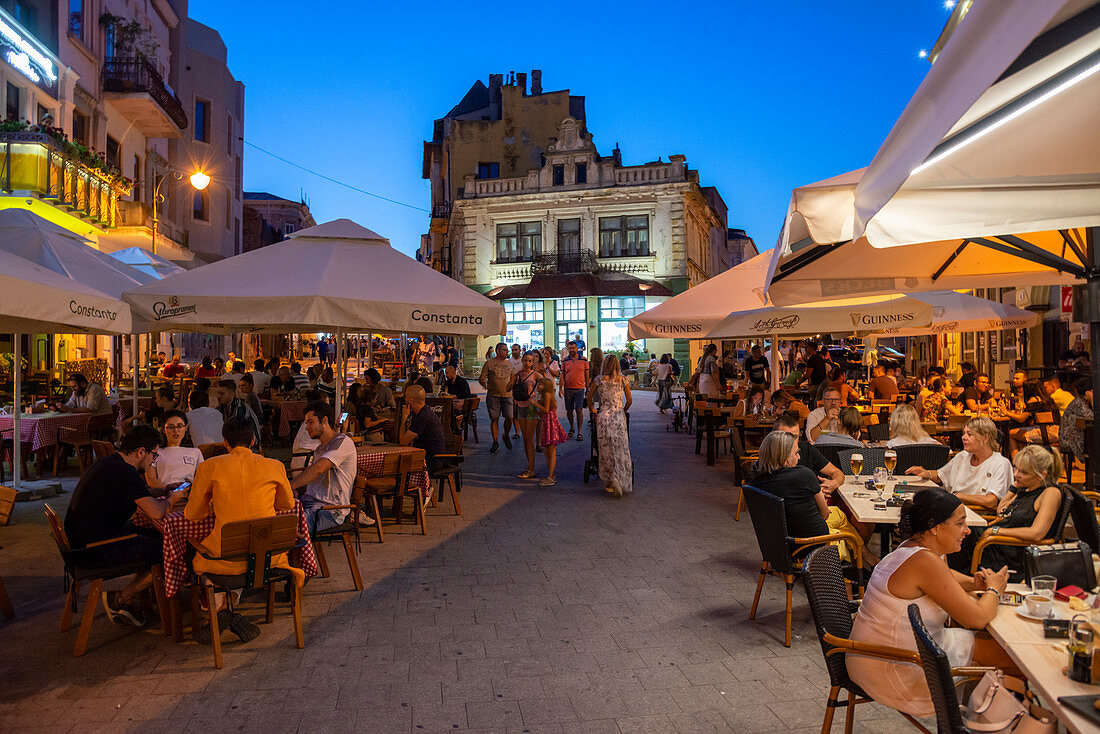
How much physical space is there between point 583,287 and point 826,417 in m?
28.3

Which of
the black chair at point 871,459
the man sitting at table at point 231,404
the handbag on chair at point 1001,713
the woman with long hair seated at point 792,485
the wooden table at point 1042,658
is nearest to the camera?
the wooden table at point 1042,658

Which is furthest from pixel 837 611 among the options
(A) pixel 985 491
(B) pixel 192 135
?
(B) pixel 192 135

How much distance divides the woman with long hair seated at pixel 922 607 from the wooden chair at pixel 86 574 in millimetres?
4231

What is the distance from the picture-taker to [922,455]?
709 cm

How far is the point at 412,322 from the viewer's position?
7672mm

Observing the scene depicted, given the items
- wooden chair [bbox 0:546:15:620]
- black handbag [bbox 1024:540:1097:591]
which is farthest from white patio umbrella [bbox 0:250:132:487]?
black handbag [bbox 1024:540:1097:591]

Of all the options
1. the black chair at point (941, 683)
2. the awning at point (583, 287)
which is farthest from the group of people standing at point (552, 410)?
the awning at point (583, 287)

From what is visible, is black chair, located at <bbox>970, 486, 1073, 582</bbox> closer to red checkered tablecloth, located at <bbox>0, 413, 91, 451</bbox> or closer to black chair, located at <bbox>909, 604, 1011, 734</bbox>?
black chair, located at <bbox>909, 604, 1011, 734</bbox>

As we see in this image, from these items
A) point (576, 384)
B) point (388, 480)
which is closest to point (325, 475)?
point (388, 480)

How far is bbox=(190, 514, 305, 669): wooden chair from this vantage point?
4.69 metres

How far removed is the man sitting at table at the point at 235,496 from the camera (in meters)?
4.84

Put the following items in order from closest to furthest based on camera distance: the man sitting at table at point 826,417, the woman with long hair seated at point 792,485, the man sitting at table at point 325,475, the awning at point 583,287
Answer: the woman with long hair seated at point 792,485 → the man sitting at table at point 325,475 → the man sitting at table at point 826,417 → the awning at point 583,287

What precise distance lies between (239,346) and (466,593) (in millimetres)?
40837

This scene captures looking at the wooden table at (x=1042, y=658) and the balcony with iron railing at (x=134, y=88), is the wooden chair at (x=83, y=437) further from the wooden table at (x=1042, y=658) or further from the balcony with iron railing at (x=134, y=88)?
the balcony with iron railing at (x=134, y=88)
